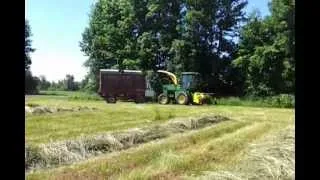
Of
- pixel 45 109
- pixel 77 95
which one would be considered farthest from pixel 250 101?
pixel 45 109

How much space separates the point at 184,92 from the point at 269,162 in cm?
47

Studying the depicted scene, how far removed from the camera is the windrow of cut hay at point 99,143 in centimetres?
157

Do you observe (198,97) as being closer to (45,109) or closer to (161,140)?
(161,140)

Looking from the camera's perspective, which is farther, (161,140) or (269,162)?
(161,140)

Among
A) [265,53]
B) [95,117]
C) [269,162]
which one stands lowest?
[269,162]

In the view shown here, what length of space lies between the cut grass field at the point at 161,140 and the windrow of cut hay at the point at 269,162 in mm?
17

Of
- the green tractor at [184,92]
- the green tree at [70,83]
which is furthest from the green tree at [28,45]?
the green tractor at [184,92]

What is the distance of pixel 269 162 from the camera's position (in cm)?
162

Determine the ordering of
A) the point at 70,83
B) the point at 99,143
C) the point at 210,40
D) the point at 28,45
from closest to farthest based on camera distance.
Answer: the point at 28,45, the point at 99,143, the point at 70,83, the point at 210,40

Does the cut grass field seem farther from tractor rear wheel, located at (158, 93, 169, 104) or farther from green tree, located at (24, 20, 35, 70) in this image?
green tree, located at (24, 20, 35, 70)

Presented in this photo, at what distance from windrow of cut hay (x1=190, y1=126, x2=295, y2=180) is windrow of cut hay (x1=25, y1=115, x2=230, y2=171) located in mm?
235

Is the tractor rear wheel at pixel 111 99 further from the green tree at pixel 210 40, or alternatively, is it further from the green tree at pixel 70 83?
the green tree at pixel 210 40
